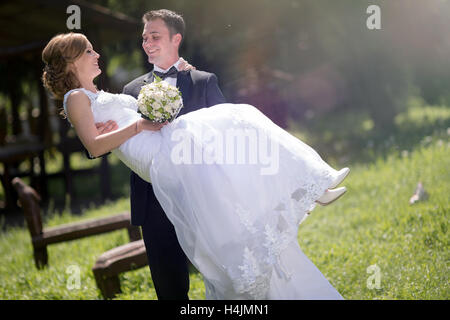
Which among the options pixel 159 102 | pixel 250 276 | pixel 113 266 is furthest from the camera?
pixel 113 266

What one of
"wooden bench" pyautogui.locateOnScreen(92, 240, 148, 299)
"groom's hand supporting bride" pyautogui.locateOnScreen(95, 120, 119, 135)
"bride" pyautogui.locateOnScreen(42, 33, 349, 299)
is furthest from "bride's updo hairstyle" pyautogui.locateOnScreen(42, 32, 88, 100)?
"wooden bench" pyautogui.locateOnScreen(92, 240, 148, 299)

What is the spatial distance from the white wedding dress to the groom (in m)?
0.30

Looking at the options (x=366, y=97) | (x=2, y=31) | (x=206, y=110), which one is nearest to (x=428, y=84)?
(x=366, y=97)

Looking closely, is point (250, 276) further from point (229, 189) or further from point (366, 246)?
point (366, 246)

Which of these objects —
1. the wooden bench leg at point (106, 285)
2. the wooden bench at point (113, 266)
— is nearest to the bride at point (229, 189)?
the wooden bench at point (113, 266)

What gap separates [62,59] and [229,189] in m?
1.52

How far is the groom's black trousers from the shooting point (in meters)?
3.18

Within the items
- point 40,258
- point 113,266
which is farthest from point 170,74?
point 40,258

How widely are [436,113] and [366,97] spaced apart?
72.4 inches

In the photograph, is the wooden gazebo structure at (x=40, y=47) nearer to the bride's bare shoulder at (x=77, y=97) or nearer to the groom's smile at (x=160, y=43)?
the groom's smile at (x=160, y=43)

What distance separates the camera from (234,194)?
273 centimetres

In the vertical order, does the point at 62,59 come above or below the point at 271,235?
above

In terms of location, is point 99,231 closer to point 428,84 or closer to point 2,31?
point 2,31

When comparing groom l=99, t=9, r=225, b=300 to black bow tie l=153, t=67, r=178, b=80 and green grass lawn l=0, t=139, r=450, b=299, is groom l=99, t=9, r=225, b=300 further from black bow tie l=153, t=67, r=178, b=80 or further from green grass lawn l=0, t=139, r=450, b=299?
green grass lawn l=0, t=139, r=450, b=299
